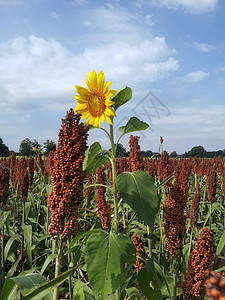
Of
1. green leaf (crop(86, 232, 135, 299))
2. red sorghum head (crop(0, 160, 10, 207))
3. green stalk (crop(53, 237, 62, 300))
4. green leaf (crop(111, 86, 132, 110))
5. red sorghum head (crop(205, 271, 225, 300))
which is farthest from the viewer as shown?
red sorghum head (crop(0, 160, 10, 207))

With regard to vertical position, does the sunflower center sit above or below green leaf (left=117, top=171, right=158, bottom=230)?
above

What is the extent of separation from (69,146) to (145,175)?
1.80ft

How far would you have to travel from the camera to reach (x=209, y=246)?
190 centimetres

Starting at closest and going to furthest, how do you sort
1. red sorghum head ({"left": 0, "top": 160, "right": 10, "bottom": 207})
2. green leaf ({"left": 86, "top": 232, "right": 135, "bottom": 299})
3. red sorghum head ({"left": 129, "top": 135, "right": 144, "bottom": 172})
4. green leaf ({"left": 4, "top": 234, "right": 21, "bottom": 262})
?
green leaf ({"left": 86, "top": 232, "right": 135, "bottom": 299})
red sorghum head ({"left": 0, "top": 160, "right": 10, "bottom": 207})
red sorghum head ({"left": 129, "top": 135, "right": 144, "bottom": 172})
green leaf ({"left": 4, "top": 234, "right": 21, "bottom": 262})

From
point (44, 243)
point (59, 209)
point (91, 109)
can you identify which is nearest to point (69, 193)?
point (59, 209)

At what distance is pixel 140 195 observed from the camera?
4.99 ft

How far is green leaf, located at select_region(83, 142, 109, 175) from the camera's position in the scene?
166cm

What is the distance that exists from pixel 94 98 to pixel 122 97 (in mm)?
260

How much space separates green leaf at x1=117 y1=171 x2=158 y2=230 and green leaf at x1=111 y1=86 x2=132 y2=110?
0.53m

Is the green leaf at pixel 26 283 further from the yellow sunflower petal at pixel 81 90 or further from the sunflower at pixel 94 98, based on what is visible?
the yellow sunflower petal at pixel 81 90

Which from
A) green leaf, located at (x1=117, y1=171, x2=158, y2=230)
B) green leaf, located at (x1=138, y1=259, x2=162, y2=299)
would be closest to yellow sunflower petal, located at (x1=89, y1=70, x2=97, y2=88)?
green leaf, located at (x1=117, y1=171, x2=158, y2=230)

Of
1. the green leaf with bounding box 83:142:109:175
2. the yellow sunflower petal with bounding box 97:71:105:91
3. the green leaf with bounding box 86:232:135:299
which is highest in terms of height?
the yellow sunflower petal with bounding box 97:71:105:91

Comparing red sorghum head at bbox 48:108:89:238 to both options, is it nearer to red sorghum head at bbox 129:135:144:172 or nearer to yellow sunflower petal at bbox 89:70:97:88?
yellow sunflower petal at bbox 89:70:97:88

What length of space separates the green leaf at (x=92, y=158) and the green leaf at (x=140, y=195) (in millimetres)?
237
